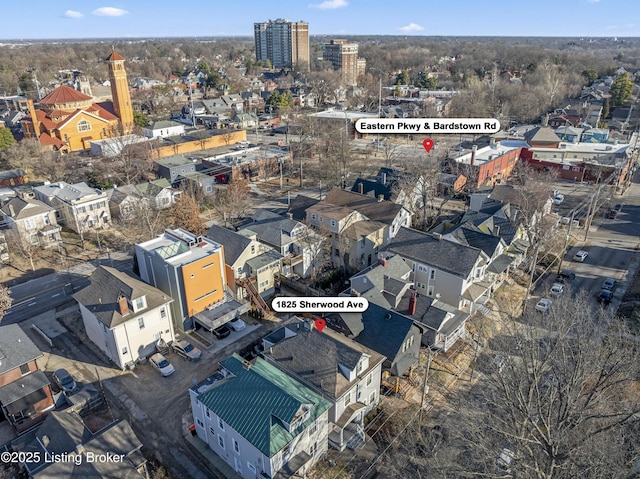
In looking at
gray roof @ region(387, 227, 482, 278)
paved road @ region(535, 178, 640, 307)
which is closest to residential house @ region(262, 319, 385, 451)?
gray roof @ region(387, 227, 482, 278)

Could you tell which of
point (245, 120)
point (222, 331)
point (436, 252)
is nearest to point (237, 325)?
point (222, 331)

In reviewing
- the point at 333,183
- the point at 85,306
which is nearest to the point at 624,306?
the point at 333,183

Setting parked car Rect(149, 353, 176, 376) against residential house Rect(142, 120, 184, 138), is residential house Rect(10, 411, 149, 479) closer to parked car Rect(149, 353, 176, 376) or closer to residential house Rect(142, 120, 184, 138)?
parked car Rect(149, 353, 176, 376)

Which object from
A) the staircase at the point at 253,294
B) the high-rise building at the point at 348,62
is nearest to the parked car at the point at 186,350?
the staircase at the point at 253,294

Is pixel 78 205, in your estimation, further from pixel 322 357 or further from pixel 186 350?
pixel 322 357

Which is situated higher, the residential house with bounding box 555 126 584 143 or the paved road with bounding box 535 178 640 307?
the residential house with bounding box 555 126 584 143

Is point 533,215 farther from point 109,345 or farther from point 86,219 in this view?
point 86,219

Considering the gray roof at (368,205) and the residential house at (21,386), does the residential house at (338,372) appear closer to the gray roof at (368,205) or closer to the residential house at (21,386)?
the residential house at (21,386)
